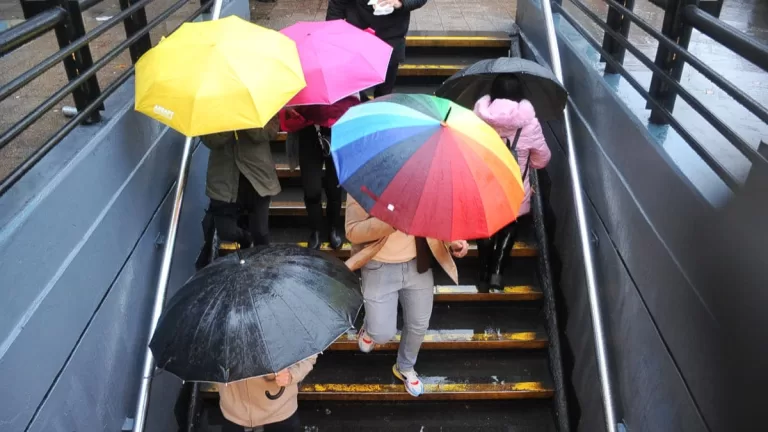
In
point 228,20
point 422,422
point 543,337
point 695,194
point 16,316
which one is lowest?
point 422,422

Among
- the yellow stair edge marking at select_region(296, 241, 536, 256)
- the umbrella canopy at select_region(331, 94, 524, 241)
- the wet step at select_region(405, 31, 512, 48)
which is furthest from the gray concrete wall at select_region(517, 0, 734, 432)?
the wet step at select_region(405, 31, 512, 48)

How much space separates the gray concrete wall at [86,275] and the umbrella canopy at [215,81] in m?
0.42

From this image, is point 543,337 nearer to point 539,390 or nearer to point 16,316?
point 539,390

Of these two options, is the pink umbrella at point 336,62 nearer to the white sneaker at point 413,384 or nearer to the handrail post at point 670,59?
the handrail post at point 670,59

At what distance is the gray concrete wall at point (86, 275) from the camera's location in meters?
2.20

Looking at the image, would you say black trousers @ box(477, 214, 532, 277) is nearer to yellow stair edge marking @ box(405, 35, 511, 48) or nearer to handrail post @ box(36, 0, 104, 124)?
yellow stair edge marking @ box(405, 35, 511, 48)

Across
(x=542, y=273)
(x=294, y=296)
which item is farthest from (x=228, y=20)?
(x=542, y=273)

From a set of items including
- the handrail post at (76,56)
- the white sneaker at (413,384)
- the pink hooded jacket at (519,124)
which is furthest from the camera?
the white sneaker at (413,384)

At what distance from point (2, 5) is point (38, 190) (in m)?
5.85

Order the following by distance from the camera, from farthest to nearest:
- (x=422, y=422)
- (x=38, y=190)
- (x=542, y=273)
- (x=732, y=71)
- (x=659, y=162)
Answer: (x=732, y=71)
(x=542, y=273)
(x=422, y=422)
(x=659, y=162)
(x=38, y=190)

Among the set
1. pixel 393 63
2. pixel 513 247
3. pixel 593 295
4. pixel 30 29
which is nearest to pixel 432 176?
pixel 593 295

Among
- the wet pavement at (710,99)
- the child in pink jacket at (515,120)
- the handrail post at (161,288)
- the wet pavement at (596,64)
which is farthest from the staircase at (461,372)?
the wet pavement at (596,64)

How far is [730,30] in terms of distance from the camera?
248cm

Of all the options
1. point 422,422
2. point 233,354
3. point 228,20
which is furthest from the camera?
point 422,422
